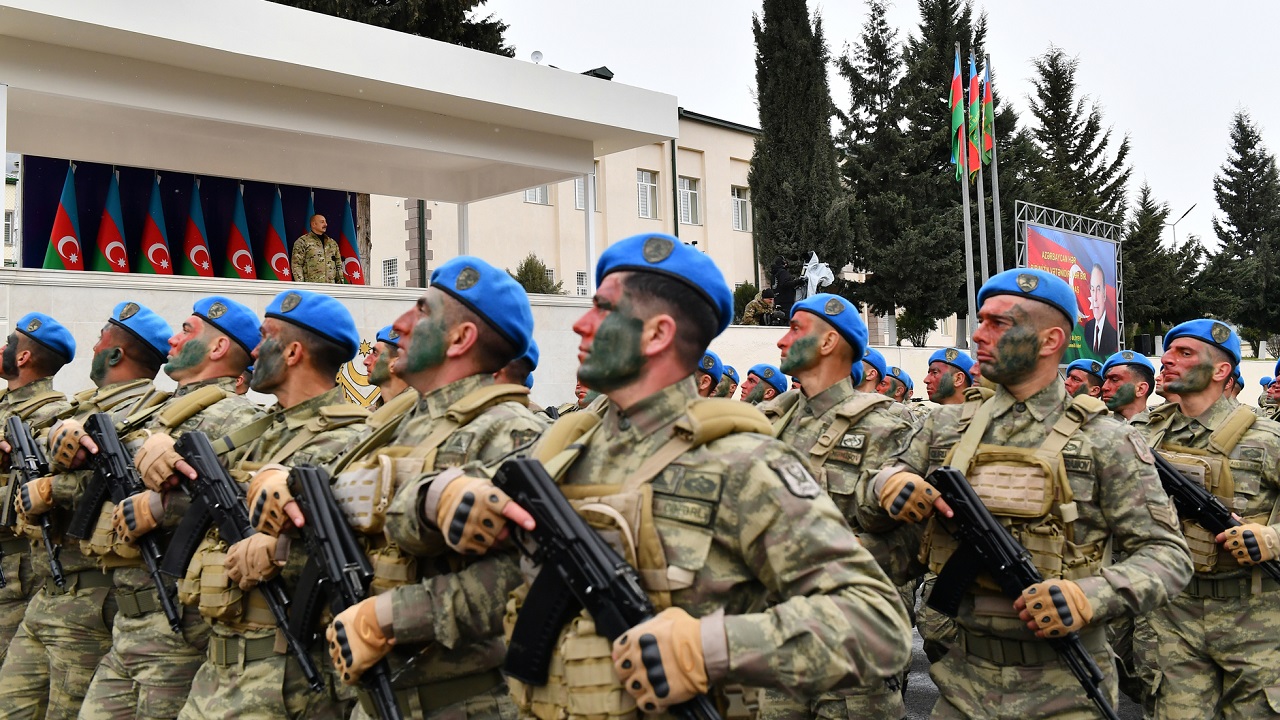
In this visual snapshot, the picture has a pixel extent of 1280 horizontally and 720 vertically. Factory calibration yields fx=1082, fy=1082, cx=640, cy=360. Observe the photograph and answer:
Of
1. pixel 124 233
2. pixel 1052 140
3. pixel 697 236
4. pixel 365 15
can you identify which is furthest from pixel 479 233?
pixel 1052 140

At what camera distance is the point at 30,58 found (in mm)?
11805

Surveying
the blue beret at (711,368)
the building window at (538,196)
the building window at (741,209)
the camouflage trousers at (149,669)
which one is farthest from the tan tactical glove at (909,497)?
the building window at (741,209)

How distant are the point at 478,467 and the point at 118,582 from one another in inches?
116

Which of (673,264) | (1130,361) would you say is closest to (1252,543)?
(673,264)

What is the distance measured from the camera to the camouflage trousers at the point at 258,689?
13.2 ft

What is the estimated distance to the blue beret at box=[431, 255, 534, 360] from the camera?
3588mm

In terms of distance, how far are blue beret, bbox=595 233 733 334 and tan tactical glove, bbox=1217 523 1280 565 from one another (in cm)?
372

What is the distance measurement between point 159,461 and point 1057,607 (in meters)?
3.56

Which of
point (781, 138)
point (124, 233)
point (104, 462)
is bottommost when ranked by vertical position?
point (104, 462)

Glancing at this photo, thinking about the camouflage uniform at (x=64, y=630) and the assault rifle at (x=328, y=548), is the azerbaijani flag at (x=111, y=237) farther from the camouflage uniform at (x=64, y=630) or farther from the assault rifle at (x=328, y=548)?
the assault rifle at (x=328, y=548)

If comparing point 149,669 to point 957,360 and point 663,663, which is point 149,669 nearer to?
point 663,663

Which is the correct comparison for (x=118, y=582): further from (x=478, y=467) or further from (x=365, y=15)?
(x=365, y=15)

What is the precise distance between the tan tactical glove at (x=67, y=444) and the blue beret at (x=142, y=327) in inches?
29.1

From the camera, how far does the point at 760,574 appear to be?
2490 millimetres
